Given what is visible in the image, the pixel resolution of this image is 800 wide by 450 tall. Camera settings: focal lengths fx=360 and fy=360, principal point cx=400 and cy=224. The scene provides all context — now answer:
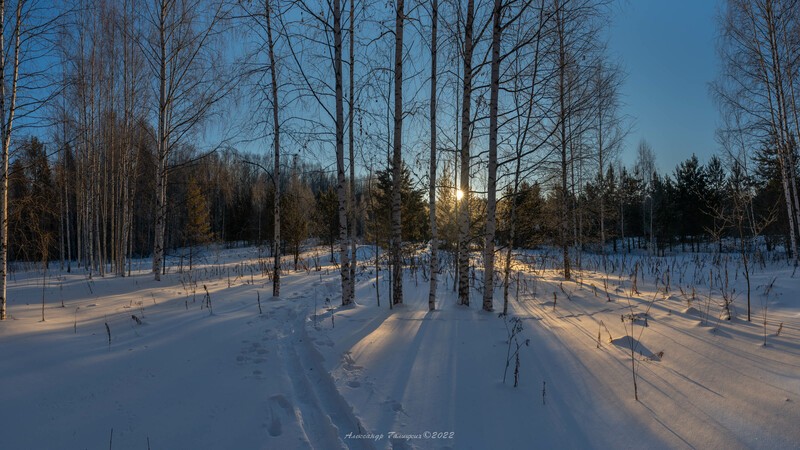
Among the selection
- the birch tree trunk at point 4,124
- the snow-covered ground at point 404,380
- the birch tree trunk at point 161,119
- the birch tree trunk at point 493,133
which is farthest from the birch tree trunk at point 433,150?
the birch tree trunk at point 161,119

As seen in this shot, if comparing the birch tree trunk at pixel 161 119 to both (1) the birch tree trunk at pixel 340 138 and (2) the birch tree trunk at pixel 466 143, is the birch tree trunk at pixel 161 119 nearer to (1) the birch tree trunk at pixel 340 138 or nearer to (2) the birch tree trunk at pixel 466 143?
(1) the birch tree trunk at pixel 340 138

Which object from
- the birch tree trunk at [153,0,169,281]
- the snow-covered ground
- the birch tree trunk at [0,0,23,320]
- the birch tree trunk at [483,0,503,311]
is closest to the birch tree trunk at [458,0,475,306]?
the birch tree trunk at [483,0,503,311]

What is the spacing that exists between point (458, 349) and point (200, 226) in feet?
95.0

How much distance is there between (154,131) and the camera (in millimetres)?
11672

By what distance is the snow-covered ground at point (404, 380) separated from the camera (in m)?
2.40

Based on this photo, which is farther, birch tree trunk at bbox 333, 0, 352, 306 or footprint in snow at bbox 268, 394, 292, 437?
birch tree trunk at bbox 333, 0, 352, 306

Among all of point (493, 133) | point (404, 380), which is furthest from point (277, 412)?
point (493, 133)

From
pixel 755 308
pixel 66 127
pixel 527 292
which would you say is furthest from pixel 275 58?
pixel 66 127

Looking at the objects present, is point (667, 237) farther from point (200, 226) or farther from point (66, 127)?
point (66, 127)

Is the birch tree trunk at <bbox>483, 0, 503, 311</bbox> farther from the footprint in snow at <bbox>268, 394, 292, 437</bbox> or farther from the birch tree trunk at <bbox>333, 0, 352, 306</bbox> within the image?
the footprint in snow at <bbox>268, 394, 292, 437</bbox>

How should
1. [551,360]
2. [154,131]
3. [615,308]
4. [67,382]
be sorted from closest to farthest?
[67,382] → [551,360] → [615,308] → [154,131]

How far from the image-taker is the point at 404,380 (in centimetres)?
330

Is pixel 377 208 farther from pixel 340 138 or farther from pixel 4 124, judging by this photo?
pixel 4 124

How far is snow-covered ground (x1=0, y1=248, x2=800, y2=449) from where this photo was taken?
7.88ft
